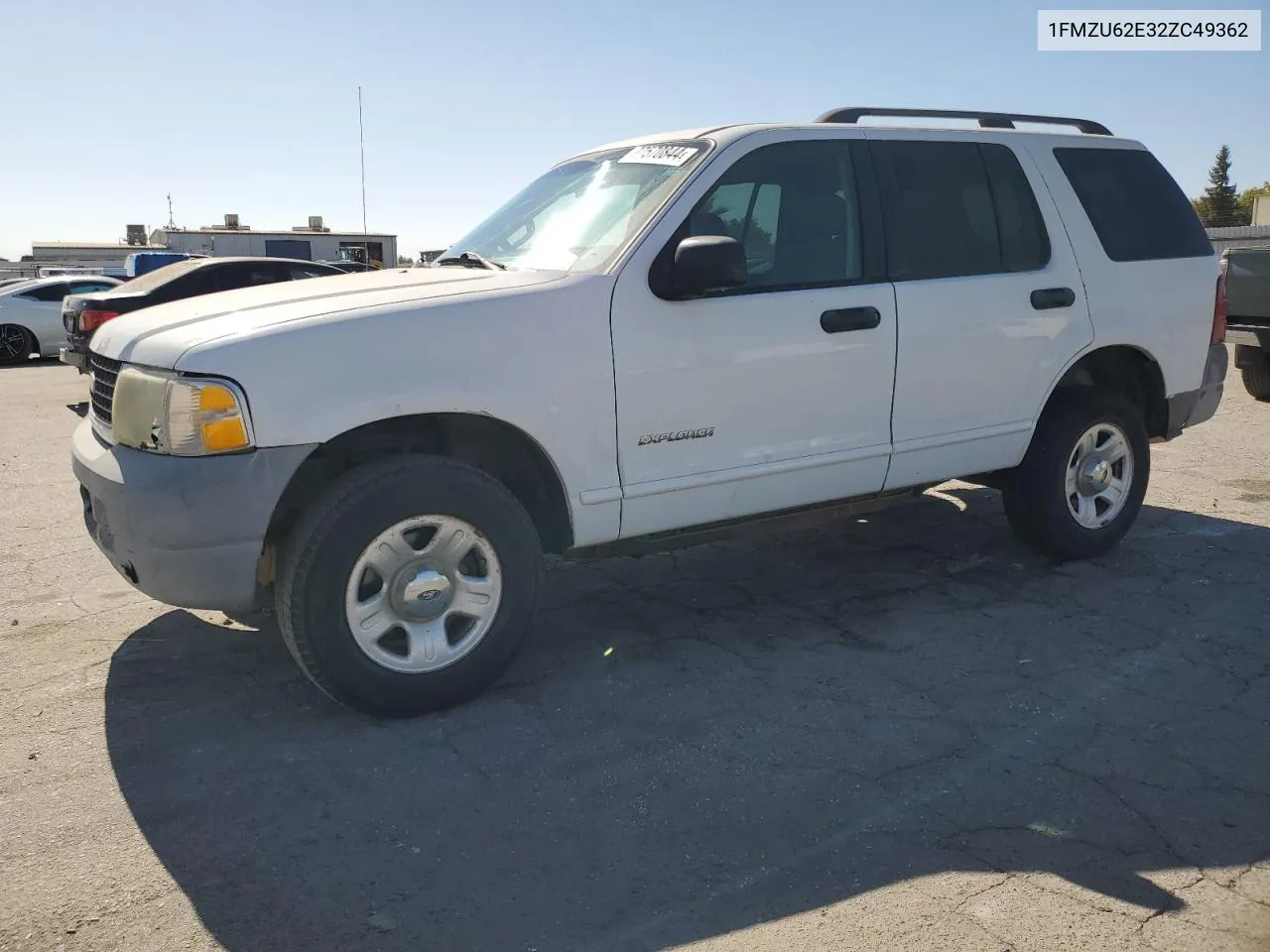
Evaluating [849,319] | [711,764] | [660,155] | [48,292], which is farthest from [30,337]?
[711,764]

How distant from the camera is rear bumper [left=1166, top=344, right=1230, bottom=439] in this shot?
18.1 ft

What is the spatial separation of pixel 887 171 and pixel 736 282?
47.8 inches

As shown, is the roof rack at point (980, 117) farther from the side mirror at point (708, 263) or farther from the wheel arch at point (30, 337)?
the wheel arch at point (30, 337)

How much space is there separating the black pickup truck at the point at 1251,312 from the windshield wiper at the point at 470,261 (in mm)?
8193

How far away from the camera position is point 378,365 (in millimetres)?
3428

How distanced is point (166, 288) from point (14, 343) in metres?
8.33

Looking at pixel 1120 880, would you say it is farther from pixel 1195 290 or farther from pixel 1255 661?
pixel 1195 290

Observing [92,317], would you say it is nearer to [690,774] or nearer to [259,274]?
[259,274]

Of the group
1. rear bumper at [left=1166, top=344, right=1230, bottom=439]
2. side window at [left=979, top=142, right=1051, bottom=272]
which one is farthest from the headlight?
rear bumper at [left=1166, top=344, right=1230, bottom=439]

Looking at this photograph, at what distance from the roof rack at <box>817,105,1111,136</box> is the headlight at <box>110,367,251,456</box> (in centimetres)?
275

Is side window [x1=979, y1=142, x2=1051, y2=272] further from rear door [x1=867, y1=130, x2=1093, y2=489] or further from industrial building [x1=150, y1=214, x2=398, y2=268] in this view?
industrial building [x1=150, y1=214, x2=398, y2=268]

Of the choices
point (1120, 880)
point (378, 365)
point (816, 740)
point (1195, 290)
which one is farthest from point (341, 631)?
point (1195, 290)

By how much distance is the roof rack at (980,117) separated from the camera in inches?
184

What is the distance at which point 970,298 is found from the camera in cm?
467
